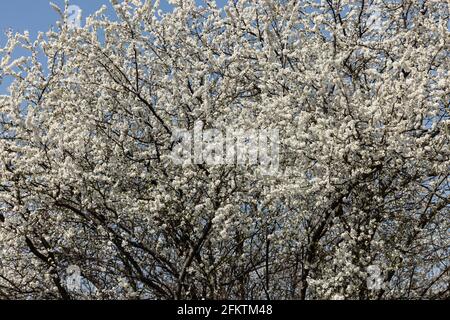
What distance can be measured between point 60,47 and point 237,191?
10.2 ft

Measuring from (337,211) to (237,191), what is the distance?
1216 mm

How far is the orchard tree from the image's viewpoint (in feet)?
23.0

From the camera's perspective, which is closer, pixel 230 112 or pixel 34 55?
pixel 230 112

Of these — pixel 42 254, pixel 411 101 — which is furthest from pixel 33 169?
pixel 411 101

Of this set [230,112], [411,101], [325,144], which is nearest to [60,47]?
[230,112]

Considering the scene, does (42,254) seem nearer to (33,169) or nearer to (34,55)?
(33,169)

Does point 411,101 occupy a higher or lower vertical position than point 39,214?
higher

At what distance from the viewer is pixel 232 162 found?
721 cm

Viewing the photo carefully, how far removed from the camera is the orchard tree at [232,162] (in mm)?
7004

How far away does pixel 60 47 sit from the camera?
830 centimetres
